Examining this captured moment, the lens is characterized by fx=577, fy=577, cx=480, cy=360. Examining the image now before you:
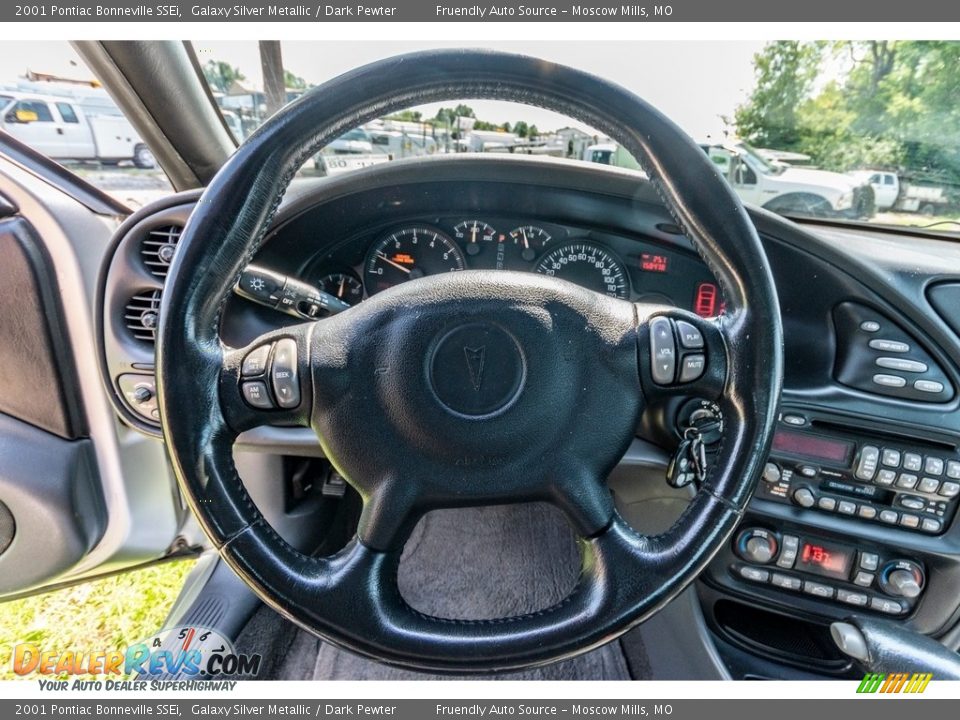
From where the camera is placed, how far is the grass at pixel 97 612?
5.88 ft

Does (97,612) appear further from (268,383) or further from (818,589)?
(818,589)

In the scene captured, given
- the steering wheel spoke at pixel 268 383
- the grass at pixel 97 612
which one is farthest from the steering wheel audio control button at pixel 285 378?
the grass at pixel 97 612

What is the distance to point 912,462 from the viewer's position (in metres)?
1.22

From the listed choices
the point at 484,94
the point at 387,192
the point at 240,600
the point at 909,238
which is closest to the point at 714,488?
the point at 484,94

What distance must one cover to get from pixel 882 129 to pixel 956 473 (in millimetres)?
874

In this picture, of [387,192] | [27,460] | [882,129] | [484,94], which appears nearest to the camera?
[484,94]

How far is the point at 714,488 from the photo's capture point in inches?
32.4

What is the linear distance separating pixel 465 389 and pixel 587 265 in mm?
765

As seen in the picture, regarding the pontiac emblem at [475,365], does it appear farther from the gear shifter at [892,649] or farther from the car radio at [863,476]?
the gear shifter at [892,649]

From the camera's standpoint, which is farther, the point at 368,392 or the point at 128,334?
the point at 128,334

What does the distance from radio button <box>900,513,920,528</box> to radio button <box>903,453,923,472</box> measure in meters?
0.11

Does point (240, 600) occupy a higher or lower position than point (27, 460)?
lower

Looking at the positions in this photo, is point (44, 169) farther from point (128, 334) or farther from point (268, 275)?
point (268, 275)
